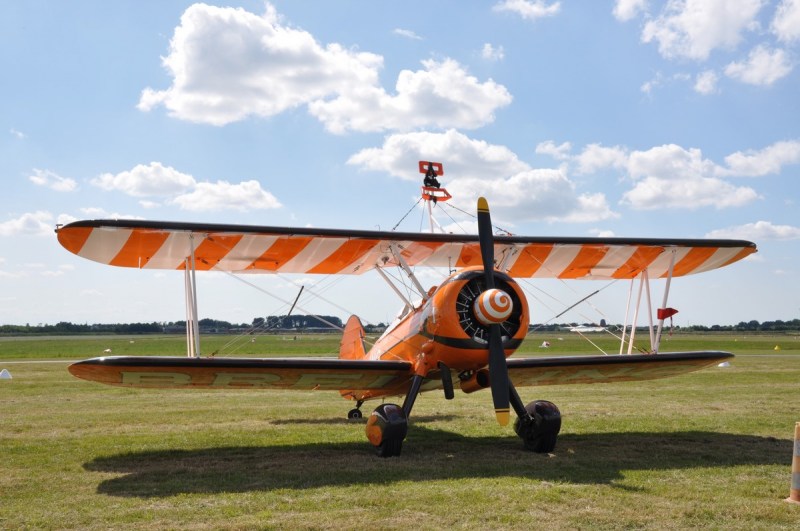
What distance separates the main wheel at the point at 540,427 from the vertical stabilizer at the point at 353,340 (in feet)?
13.5

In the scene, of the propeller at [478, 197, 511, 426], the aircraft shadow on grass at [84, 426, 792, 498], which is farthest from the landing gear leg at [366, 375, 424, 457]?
the propeller at [478, 197, 511, 426]

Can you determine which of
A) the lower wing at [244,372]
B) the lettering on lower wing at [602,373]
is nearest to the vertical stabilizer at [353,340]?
the lower wing at [244,372]

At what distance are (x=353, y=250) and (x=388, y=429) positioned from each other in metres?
3.68

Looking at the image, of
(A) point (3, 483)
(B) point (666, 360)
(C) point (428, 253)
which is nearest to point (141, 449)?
(A) point (3, 483)

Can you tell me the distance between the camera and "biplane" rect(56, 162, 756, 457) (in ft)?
28.8

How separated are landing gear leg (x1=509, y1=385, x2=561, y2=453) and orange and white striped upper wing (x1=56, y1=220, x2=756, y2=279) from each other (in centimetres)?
266

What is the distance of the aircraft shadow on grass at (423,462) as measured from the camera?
7293 millimetres

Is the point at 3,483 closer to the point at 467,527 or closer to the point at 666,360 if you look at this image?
the point at 467,527

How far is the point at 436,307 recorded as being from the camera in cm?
902

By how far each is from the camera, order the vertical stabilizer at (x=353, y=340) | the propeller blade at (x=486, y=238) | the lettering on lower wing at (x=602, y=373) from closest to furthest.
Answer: the propeller blade at (x=486, y=238), the lettering on lower wing at (x=602, y=373), the vertical stabilizer at (x=353, y=340)

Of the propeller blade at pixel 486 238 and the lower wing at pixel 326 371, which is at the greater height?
the propeller blade at pixel 486 238

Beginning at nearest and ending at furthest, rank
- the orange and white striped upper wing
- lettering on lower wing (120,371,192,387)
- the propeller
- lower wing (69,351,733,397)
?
the propeller < lower wing (69,351,733,397) < lettering on lower wing (120,371,192,387) < the orange and white striped upper wing

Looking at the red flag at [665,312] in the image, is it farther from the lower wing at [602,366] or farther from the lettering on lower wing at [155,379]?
the lettering on lower wing at [155,379]

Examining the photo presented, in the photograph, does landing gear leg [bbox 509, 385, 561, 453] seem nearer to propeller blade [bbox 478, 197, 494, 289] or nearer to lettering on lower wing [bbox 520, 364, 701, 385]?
lettering on lower wing [bbox 520, 364, 701, 385]
